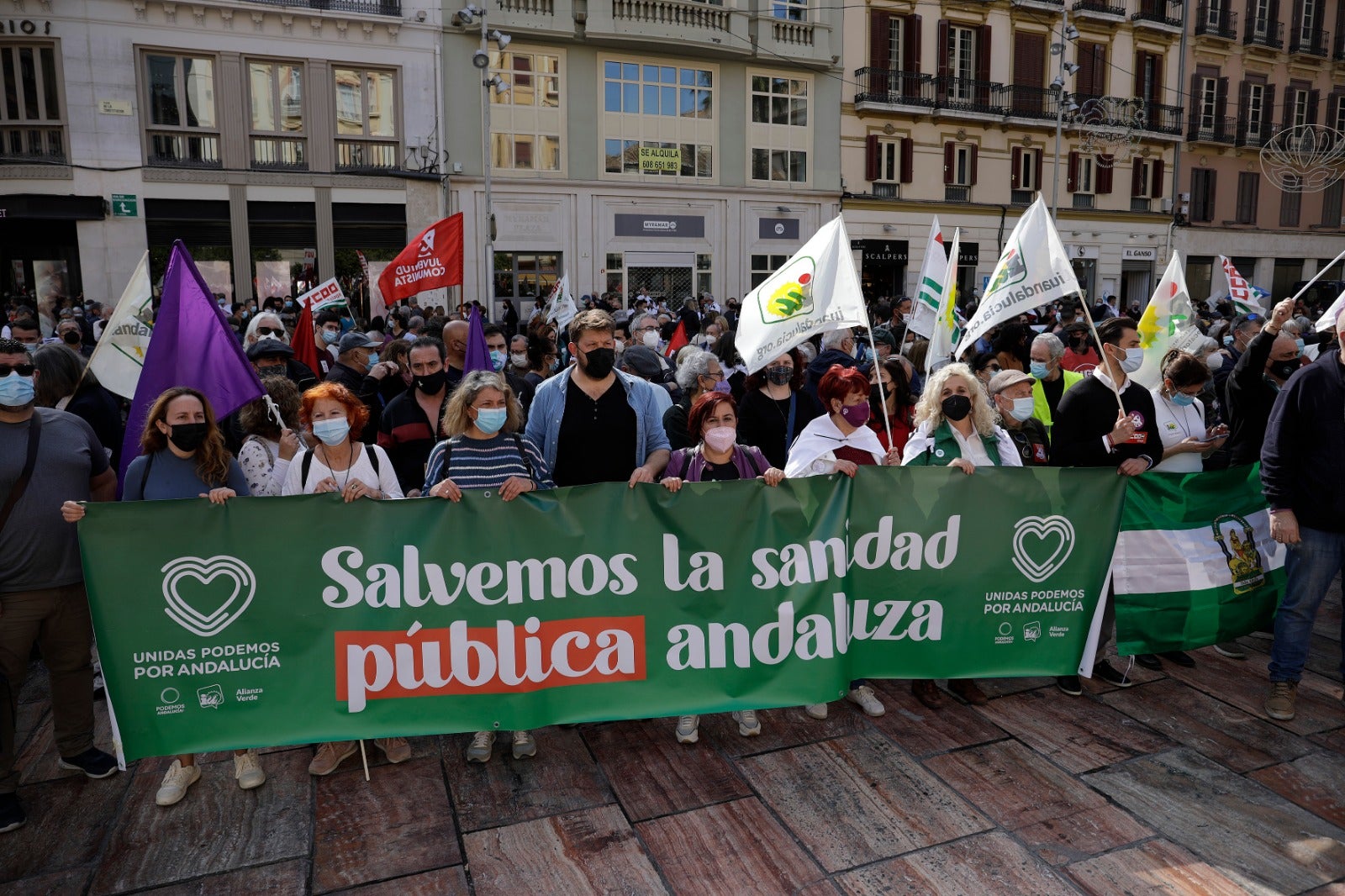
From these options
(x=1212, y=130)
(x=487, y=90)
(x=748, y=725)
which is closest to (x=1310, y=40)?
(x=1212, y=130)

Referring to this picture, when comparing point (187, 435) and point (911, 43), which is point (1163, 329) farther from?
point (911, 43)

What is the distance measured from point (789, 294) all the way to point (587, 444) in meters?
1.35

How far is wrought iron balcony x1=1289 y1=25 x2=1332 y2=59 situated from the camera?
3794 cm

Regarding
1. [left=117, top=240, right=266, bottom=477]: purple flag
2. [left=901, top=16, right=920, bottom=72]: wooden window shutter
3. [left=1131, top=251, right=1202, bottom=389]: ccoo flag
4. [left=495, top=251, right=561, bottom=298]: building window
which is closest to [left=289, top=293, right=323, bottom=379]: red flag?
[left=117, top=240, right=266, bottom=477]: purple flag

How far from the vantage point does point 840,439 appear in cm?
461

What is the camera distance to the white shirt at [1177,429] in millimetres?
5258

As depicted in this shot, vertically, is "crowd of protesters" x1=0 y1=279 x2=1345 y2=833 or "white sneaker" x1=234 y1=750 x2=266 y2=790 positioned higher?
"crowd of protesters" x1=0 y1=279 x2=1345 y2=833

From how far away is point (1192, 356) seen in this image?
5254 millimetres

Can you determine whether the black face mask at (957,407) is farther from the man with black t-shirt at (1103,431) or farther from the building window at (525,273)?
the building window at (525,273)

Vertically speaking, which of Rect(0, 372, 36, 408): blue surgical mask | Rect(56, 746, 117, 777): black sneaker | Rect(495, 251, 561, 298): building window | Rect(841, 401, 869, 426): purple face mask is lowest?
Rect(56, 746, 117, 777): black sneaker

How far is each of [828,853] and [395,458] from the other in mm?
3255

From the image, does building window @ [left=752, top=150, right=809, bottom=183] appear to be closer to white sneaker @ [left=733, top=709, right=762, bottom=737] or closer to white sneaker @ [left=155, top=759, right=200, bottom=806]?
white sneaker @ [left=733, top=709, right=762, bottom=737]

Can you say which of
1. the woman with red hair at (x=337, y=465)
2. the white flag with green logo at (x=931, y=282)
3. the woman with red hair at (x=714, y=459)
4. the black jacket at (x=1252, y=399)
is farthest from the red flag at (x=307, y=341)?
the black jacket at (x=1252, y=399)

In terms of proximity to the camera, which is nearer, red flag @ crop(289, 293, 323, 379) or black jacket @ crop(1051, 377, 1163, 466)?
black jacket @ crop(1051, 377, 1163, 466)
